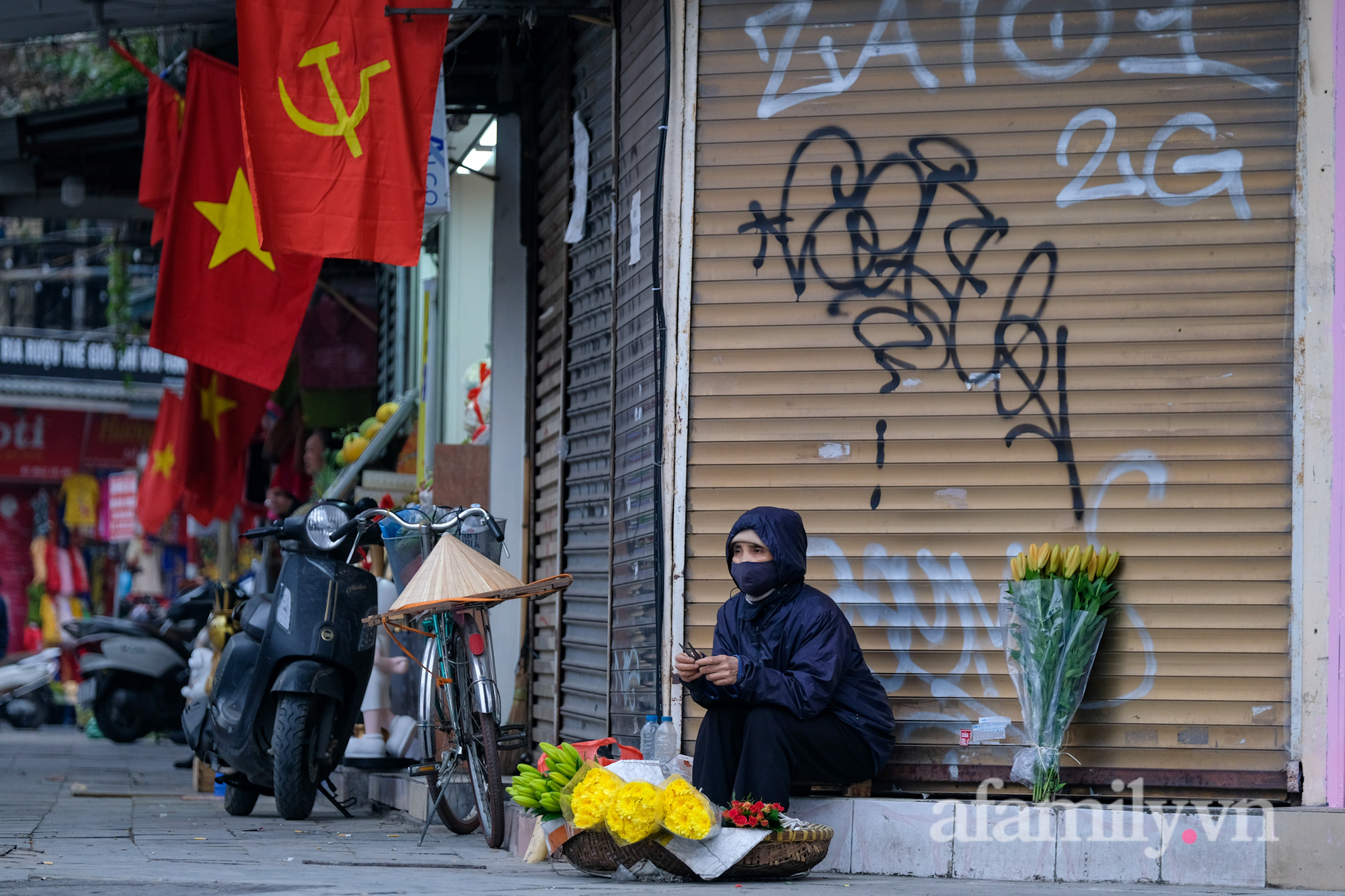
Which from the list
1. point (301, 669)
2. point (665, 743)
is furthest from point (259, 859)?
point (665, 743)

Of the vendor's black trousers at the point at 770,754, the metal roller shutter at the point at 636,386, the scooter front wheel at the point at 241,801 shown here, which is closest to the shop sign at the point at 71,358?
the scooter front wheel at the point at 241,801

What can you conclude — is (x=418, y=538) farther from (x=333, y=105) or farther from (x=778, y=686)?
(x=778, y=686)

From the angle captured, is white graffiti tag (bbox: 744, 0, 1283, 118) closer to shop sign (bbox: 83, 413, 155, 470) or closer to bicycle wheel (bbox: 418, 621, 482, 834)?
bicycle wheel (bbox: 418, 621, 482, 834)

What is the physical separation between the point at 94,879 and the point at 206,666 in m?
4.54

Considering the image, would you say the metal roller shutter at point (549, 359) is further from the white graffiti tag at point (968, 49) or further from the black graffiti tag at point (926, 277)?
the black graffiti tag at point (926, 277)

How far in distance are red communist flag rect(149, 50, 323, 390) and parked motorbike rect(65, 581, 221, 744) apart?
17.3 ft

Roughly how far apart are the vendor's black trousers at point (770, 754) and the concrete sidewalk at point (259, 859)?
0.33 meters

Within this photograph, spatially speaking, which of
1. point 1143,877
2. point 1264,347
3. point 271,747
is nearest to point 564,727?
point 271,747

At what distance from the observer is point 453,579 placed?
17.9ft

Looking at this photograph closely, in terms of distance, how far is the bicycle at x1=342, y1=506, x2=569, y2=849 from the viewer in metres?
5.46

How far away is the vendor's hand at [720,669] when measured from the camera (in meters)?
4.70

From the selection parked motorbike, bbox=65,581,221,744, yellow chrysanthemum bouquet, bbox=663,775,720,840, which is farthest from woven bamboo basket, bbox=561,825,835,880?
parked motorbike, bbox=65,581,221,744

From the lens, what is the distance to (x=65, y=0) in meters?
7.73

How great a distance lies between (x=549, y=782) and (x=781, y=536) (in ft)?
3.70
